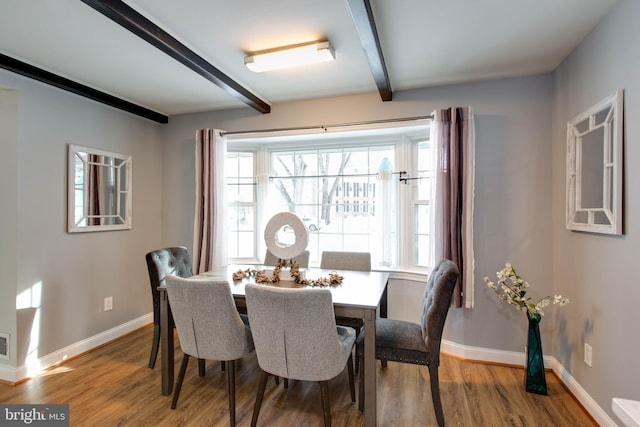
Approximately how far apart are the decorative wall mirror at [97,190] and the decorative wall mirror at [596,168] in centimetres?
399

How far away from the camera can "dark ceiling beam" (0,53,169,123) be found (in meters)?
2.22

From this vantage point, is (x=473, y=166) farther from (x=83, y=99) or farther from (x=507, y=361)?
(x=83, y=99)

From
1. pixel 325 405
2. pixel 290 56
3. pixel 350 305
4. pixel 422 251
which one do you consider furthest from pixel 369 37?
pixel 325 405

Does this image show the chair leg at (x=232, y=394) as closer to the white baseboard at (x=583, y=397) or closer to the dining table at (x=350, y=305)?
the dining table at (x=350, y=305)

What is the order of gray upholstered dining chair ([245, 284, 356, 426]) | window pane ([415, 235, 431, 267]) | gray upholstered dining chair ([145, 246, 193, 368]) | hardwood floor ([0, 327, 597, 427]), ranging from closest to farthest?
gray upholstered dining chair ([245, 284, 356, 426]) → hardwood floor ([0, 327, 597, 427]) → gray upholstered dining chair ([145, 246, 193, 368]) → window pane ([415, 235, 431, 267])

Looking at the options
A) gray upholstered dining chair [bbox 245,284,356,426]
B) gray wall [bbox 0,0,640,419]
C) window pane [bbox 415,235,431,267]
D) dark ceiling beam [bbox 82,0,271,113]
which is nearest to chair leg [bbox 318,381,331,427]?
gray upholstered dining chair [bbox 245,284,356,426]

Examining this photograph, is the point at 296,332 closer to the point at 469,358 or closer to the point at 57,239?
the point at 469,358

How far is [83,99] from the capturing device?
9.32ft

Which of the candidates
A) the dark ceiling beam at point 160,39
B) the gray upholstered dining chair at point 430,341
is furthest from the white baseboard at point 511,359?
the dark ceiling beam at point 160,39

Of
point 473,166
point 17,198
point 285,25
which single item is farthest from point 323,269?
point 17,198

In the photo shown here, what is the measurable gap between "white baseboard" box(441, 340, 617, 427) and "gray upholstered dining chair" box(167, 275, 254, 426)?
189cm

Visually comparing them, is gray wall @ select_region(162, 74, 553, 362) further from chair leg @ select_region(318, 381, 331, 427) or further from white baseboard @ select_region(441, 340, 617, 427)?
chair leg @ select_region(318, 381, 331, 427)

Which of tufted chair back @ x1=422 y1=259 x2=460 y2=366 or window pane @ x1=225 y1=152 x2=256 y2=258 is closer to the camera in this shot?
tufted chair back @ x1=422 y1=259 x2=460 y2=366

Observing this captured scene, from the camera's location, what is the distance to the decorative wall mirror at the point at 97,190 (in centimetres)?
274
